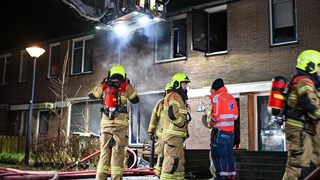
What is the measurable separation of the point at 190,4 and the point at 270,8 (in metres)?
3.27

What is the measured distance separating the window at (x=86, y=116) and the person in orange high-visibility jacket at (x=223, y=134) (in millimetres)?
10923

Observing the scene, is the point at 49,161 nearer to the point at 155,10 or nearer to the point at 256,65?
the point at 155,10

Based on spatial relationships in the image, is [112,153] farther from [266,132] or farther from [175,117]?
[266,132]

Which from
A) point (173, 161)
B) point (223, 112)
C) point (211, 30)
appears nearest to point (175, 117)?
point (173, 161)

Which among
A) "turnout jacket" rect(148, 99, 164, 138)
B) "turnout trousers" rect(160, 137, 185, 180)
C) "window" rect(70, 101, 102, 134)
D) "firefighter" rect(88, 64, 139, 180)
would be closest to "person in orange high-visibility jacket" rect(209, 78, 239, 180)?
"turnout trousers" rect(160, 137, 185, 180)

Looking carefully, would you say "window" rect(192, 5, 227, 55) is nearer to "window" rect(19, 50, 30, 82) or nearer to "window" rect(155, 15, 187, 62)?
"window" rect(155, 15, 187, 62)

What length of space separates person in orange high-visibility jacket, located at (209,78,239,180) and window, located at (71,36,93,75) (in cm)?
1225

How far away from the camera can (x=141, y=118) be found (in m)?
15.9

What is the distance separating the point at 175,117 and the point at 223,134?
0.91 metres

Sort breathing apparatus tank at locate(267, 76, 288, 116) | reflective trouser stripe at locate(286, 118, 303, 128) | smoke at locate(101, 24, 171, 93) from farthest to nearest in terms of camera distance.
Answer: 1. smoke at locate(101, 24, 171, 93)
2. breathing apparatus tank at locate(267, 76, 288, 116)
3. reflective trouser stripe at locate(286, 118, 303, 128)

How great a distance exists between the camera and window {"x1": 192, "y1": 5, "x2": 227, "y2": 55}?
13.4 meters

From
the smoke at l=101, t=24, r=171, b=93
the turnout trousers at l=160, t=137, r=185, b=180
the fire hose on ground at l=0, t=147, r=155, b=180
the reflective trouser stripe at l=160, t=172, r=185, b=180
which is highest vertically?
the smoke at l=101, t=24, r=171, b=93

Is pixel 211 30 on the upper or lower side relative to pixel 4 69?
upper

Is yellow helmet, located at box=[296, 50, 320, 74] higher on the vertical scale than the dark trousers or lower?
higher
